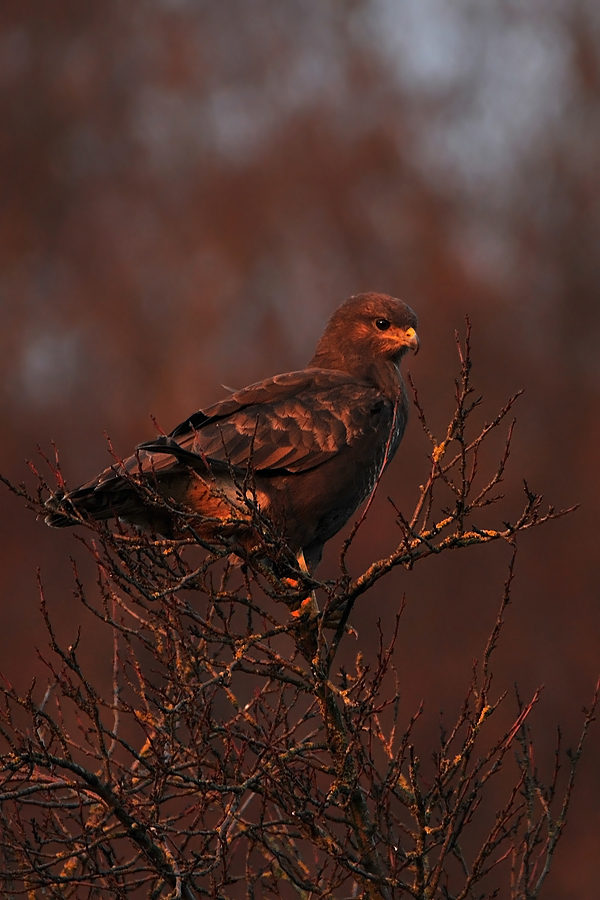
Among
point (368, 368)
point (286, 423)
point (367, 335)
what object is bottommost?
point (286, 423)

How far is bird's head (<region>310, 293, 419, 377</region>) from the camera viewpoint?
23.4 ft

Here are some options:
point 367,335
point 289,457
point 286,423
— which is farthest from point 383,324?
point 289,457

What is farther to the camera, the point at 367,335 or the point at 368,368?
the point at 367,335

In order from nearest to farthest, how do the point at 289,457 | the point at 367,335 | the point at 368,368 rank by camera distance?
the point at 289,457 < the point at 368,368 < the point at 367,335

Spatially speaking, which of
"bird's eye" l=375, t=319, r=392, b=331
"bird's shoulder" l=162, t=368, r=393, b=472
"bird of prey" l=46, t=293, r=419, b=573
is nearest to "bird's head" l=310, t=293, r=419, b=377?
"bird's eye" l=375, t=319, r=392, b=331

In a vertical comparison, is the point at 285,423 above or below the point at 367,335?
below

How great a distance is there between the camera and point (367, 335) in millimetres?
7238

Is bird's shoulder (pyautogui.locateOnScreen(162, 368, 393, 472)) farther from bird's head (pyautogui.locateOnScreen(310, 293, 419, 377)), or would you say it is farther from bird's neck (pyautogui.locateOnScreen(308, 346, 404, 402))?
bird's head (pyautogui.locateOnScreen(310, 293, 419, 377))

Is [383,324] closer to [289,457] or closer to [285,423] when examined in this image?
[285,423]

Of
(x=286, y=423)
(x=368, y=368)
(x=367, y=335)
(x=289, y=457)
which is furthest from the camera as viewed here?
(x=367, y=335)

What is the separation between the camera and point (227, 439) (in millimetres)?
6164

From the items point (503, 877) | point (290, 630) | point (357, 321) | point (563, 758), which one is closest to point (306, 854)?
point (503, 877)

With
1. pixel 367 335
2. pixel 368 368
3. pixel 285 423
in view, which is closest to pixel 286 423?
pixel 285 423

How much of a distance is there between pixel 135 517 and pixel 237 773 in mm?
1973
